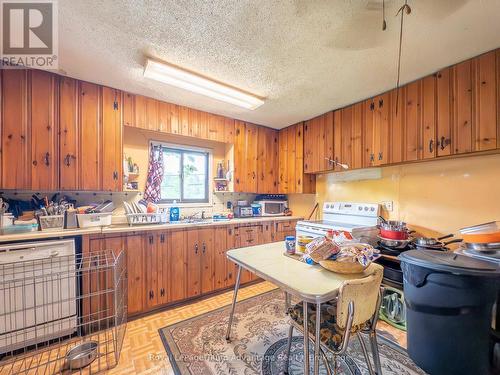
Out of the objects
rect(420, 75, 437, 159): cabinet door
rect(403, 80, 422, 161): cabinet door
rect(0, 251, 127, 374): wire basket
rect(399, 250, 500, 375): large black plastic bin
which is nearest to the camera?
rect(399, 250, 500, 375): large black plastic bin

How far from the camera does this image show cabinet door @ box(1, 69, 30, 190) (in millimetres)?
1837

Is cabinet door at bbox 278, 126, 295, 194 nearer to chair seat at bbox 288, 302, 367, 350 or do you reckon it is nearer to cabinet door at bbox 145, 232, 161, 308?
cabinet door at bbox 145, 232, 161, 308

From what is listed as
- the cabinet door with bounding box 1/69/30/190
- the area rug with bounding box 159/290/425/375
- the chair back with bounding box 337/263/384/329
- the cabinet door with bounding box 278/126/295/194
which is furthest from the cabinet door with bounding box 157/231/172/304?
the cabinet door with bounding box 278/126/295/194

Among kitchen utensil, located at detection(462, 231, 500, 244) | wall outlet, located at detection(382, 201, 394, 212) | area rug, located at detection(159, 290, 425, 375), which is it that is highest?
wall outlet, located at detection(382, 201, 394, 212)

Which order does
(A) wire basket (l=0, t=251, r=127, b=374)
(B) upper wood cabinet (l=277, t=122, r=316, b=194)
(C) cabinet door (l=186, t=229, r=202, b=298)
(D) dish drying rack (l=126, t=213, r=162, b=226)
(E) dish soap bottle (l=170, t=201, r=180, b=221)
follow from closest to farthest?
(A) wire basket (l=0, t=251, r=127, b=374) < (D) dish drying rack (l=126, t=213, r=162, b=226) < (C) cabinet door (l=186, t=229, r=202, b=298) < (E) dish soap bottle (l=170, t=201, r=180, b=221) < (B) upper wood cabinet (l=277, t=122, r=316, b=194)

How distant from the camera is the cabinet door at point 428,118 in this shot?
6.73 feet

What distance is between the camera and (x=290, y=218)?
138 inches

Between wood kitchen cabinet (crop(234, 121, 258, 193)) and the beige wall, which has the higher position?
wood kitchen cabinet (crop(234, 121, 258, 193))

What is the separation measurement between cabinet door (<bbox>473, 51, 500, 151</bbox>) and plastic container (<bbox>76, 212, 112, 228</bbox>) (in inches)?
142

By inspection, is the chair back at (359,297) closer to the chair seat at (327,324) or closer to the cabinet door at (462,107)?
the chair seat at (327,324)

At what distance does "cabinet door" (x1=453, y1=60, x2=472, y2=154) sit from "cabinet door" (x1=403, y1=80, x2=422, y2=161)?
0.92 feet

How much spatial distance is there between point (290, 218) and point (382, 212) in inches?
52.1

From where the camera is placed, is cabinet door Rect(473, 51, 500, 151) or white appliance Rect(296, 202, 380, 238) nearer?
cabinet door Rect(473, 51, 500, 151)

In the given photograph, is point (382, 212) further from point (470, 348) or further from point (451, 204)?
point (470, 348)
